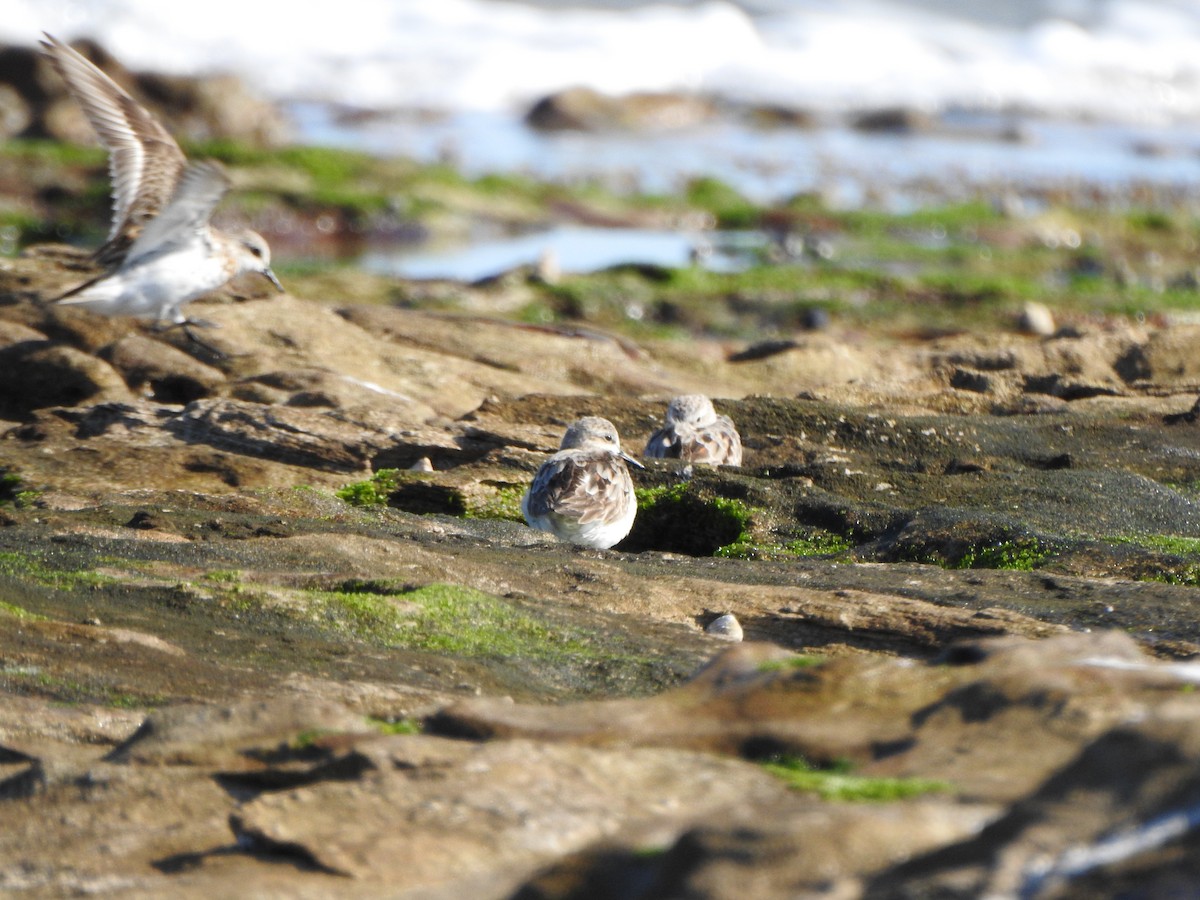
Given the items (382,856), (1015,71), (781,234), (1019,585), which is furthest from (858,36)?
(382,856)

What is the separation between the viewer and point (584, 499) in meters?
7.85

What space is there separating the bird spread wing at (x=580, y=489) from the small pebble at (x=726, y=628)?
1570 millimetres

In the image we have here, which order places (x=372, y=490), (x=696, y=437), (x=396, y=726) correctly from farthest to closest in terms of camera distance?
(x=696, y=437) < (x=372, y=490) < (x=396, y=726)

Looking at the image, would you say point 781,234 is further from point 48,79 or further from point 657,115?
point 657,115

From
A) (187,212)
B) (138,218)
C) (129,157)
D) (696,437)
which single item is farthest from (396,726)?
(129,157)

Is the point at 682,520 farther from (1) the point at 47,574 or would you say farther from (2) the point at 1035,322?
(2) the point at 1035,322

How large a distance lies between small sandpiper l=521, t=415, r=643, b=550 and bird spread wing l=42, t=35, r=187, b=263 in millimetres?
3616

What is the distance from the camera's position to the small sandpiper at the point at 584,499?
25.8 ft

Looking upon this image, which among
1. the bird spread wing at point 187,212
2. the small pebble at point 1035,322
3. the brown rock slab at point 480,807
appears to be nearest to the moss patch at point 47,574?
the brown rock slab at point 480,807

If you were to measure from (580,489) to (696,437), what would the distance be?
5.39ft

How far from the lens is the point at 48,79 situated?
104 feet

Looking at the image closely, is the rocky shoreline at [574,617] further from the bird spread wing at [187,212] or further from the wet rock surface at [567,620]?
the bird spread wing at [187,212]

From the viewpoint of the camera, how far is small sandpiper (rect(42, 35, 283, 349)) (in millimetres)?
9969

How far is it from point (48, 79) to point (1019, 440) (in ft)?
88.9
